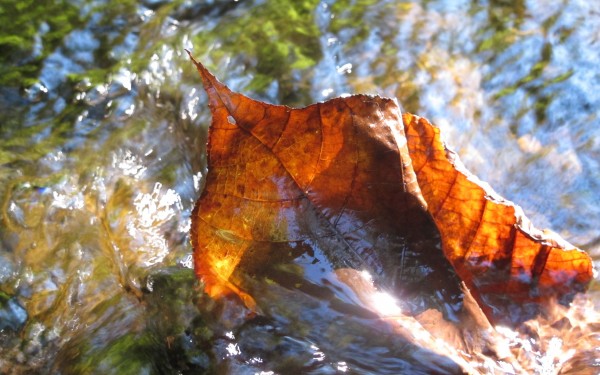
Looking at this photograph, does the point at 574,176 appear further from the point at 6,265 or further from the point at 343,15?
the point at 6,265

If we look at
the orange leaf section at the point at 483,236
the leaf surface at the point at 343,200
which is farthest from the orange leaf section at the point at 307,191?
the orange leaf section at the point at 483,236

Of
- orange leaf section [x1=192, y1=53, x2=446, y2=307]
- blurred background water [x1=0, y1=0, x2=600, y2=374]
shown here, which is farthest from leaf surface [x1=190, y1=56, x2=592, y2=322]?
blurred background water [x1=0, y1=0, x2=600, y2=374]

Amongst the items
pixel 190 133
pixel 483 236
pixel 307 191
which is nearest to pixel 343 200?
pixel 307 191

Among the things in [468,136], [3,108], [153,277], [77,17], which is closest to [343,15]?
[468,136]

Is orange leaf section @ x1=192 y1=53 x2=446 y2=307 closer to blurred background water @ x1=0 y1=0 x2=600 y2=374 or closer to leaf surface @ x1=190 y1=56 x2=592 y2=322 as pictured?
leaf surface @ x1=190 y1=56 x2=592 y2=322

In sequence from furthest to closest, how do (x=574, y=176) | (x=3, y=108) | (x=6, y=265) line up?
(x=3, y=108) → (x=574, y=176) → (x=6, y=265)

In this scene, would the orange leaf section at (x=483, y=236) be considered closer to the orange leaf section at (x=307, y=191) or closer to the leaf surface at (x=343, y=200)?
the leaf surface at (x=343, y=200)
